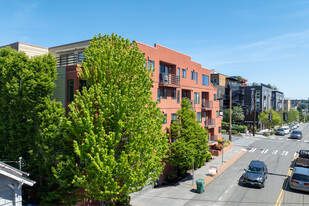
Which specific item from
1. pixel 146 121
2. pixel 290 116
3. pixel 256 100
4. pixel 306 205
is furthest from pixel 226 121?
pixel 146 121

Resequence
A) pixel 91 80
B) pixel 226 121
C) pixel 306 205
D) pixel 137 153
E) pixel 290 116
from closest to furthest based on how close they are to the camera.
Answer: pixel 137 153 → pixel 91 80 → pixel 306 205 → pixel 226 121 → pixel 290 116

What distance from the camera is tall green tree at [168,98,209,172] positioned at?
22.1m

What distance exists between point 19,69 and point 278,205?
22.4 meters

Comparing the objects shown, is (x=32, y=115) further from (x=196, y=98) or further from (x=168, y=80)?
(x=196, y=98)

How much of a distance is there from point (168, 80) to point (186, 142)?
7.29m

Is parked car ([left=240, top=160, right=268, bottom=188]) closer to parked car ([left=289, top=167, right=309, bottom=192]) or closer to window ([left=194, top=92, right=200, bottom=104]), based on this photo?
parked car ([left=289, top=167, right=309, bottom=192])

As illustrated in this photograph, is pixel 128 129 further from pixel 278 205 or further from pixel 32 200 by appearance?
pixel 278 205

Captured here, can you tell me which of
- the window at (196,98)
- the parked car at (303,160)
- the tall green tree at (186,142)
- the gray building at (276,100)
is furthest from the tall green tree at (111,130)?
the gray building at (276,100)

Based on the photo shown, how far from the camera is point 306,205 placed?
58.7 feet

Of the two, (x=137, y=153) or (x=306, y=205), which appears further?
(x=306, y=205)

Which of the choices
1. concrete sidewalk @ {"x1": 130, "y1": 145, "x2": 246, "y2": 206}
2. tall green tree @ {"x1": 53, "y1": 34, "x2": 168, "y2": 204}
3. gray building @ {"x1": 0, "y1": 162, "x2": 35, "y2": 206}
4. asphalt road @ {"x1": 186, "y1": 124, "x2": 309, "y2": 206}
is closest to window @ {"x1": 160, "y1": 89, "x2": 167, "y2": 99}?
tall green tree @ {"x1": 53, "y1": 34, "x2": 168, "y2": 204}

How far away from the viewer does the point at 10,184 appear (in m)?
11.1

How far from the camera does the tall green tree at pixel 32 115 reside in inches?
575

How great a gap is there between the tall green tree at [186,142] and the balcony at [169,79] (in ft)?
8.85
